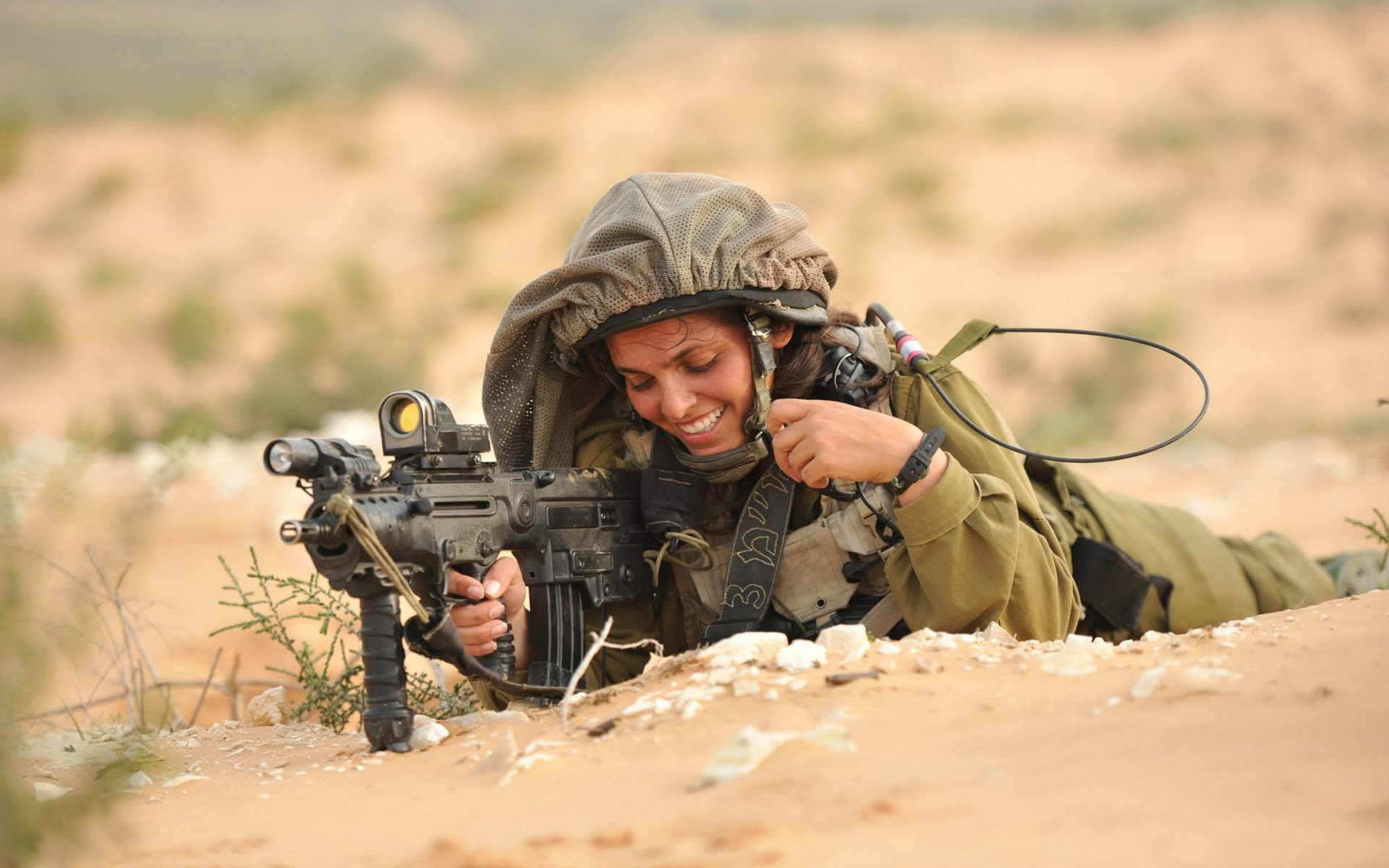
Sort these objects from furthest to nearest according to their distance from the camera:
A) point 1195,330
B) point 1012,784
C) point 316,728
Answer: point 1195,330
point 316,728
point 1012,784

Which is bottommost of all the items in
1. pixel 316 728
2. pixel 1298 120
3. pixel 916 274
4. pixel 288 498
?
pixel 316 728

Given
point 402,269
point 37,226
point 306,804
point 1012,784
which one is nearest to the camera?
point 1012,784

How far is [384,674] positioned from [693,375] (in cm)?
114

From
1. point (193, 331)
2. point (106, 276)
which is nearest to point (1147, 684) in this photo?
point (193, 331)

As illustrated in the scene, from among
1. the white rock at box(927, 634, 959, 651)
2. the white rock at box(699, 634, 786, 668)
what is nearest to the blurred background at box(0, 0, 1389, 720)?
the white rock at box(699, 634, 786, 668)

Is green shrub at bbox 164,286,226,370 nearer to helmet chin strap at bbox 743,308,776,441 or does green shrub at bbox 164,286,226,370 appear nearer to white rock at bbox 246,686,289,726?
white rock at bbox 246,686,289,726

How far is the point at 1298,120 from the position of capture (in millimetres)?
22141

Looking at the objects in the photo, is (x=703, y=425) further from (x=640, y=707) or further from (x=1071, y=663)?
(x=1071, y=663)

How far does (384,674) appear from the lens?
3.15 metres

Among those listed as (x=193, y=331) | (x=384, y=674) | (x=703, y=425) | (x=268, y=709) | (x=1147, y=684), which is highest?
(x=193, y=331)

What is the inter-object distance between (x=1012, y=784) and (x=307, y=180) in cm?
2141

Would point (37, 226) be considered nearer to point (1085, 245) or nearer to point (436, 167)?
point (436, 167)

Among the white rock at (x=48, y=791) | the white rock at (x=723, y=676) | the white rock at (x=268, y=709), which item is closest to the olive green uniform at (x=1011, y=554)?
the white rock at (x=723, y=676)

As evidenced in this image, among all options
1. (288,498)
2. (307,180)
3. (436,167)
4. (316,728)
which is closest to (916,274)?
(436,167)
